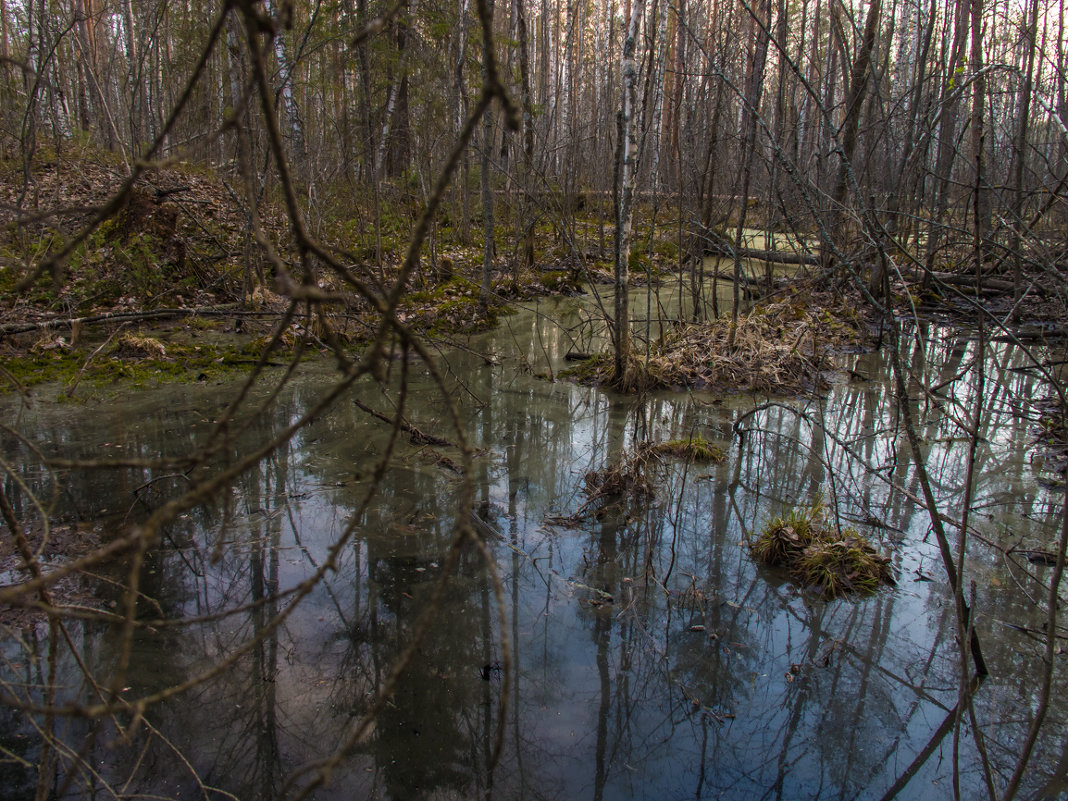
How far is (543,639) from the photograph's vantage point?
3.74m

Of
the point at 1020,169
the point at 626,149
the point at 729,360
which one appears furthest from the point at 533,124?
the point at 1020,169

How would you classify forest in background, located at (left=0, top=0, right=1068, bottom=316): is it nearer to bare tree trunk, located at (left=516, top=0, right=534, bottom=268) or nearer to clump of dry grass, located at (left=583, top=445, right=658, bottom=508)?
bare tree trunk, located at (left=516, top=0, right=534, bottom=268)

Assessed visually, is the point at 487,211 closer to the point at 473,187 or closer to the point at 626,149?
the point at 626,149

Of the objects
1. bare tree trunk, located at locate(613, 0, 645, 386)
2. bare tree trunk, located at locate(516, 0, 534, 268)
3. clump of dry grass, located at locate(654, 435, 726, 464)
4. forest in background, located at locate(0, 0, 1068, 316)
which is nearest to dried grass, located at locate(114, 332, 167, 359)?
forest in background, located at locate(0, 0, 1068, 316)

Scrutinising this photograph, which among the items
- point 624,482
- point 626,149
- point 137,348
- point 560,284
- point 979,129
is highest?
point 626,149

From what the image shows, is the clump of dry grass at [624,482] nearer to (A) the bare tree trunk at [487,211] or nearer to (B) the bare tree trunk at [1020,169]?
(B) the bare tree trunk at [1020,169]

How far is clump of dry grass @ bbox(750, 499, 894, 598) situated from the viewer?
4.19 metres

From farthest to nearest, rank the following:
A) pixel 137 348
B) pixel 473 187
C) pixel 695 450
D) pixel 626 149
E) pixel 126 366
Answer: pixel 473 187, pixel 137 348, pixel 126 366, pixel 626 149, pixel 695 450

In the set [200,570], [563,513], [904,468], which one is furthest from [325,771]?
[904,468]

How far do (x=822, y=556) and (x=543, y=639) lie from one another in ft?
6.03

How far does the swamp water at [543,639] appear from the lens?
2.91 meters

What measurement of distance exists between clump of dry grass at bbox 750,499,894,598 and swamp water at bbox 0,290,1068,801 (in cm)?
11

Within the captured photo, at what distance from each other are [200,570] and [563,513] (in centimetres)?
240

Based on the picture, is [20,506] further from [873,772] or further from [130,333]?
[873,772]
